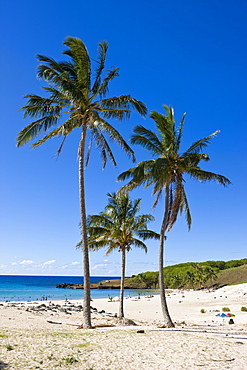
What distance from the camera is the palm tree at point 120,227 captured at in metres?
21.4

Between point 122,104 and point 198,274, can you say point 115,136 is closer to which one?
point 122,104

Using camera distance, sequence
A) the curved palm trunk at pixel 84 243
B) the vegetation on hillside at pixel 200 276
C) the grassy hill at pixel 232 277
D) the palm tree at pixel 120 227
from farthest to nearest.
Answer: the vegetation on hillside at pixel 200 276, the grassy hill at pixel 232 277, the palm tree at pixel 120 227, the curved palm trunk at pixel 84 243

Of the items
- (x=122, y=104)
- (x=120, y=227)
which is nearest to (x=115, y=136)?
(x=122, y=104)

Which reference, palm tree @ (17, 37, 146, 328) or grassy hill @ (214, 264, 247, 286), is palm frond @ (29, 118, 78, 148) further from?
grassy hill @ (214, 264, 247, 286)

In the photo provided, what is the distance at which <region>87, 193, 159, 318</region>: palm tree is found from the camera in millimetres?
21406

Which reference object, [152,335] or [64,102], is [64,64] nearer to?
[64,102]

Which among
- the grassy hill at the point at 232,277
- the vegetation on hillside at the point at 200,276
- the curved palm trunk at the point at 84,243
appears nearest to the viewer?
the curved palm trunk at the point at 84,243

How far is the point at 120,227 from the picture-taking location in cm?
2217

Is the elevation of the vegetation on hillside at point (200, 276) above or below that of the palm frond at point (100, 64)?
below

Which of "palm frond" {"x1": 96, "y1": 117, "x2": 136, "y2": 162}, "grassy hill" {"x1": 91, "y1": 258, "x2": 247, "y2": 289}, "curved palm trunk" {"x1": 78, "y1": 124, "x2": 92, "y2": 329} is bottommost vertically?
"grassy hill" {"x1": 91, "y1": 258, "x2": 247, "y2": 289}

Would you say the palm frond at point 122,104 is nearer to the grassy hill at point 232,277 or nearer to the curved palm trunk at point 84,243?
the curved palm trunk at point 84,243

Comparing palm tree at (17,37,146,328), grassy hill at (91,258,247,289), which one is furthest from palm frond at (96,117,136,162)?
grassy hill at (91,258,247,289)

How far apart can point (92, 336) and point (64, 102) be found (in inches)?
399

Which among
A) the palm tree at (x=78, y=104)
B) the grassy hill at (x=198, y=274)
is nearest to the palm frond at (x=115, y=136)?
the palm tree at (x=78, y=104)
